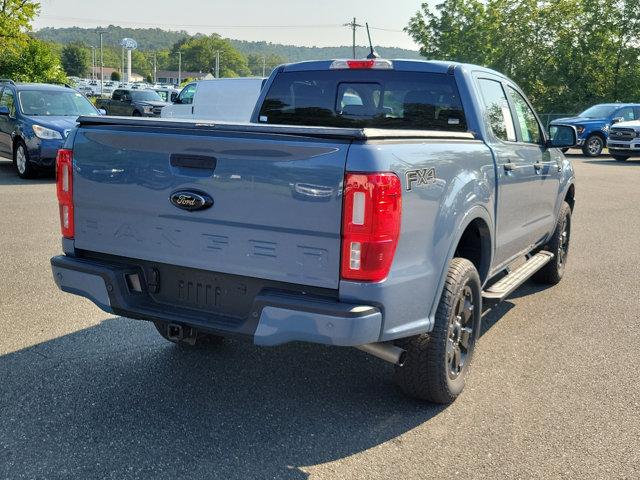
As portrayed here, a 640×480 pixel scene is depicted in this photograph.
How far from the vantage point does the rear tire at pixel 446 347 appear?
381 centimetres

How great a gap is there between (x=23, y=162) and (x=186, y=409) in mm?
10917

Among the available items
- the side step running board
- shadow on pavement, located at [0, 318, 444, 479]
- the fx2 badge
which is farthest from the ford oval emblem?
the side step running board

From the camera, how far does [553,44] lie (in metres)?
44.1

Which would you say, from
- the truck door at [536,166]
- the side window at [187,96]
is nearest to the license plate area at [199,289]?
the truck door at [536,166]

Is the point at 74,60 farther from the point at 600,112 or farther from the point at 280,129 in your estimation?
the point at 280,129

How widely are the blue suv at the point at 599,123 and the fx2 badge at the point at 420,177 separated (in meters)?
22.1

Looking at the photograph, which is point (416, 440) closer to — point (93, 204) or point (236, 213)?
point (236, 213)

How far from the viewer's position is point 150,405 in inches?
156

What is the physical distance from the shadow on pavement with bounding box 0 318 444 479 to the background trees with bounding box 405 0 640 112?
129 feet

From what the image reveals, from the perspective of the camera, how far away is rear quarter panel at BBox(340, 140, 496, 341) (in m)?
3.24

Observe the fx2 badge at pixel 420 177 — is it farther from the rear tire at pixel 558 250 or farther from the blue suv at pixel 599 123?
the blue suv at pixel 599 123

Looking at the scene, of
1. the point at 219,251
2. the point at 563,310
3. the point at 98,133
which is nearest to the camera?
the point at 219,251

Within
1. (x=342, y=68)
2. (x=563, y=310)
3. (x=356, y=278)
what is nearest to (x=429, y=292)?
(x=356, y=278)

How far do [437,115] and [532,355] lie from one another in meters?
1.78
